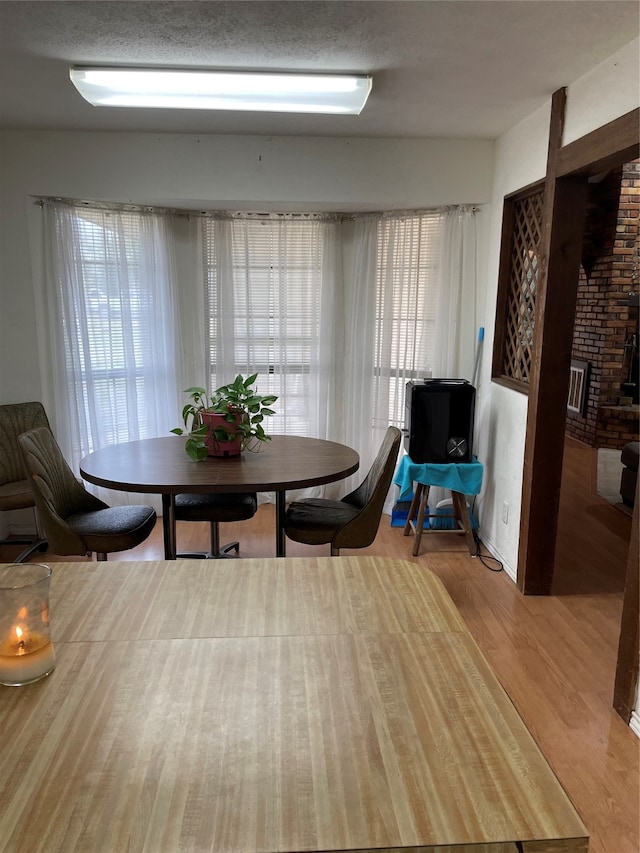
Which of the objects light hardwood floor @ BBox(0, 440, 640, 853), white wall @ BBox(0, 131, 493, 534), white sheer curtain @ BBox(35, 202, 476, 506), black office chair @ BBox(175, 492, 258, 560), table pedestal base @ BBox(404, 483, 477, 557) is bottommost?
light hardwood floor @ BBox(0, 440, 640, 853)

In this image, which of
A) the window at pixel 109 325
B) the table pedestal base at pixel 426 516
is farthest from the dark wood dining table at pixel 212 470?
the window at pixel 109 325

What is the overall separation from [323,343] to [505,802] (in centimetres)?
372

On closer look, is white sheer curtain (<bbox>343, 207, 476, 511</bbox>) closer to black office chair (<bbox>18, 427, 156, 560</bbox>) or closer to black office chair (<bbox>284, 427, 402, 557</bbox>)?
black office chair (<bbox>284, 427, 402, 557</bbox>)

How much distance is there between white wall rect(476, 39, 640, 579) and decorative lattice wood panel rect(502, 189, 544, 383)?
101mm

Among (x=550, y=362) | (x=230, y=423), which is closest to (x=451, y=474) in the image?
(x=550, y=362)

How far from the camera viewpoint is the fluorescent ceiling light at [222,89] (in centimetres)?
249

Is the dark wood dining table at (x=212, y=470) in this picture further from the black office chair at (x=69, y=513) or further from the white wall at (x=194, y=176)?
the white wall at (x=194, y=176)

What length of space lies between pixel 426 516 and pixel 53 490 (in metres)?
2.14

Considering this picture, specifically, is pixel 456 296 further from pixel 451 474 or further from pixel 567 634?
pixel 567 634

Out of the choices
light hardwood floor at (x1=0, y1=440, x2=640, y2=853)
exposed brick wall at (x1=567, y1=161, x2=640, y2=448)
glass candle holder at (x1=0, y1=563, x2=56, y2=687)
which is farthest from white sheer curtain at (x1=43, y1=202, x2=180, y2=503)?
exposed brick wall at (x1=567, y1=161, x2=640, y2=448)

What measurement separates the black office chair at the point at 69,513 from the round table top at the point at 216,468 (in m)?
0.16

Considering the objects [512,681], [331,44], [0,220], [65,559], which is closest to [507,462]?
[512,681]

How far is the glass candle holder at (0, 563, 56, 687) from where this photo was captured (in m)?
1.01

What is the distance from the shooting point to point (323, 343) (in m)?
4.34
